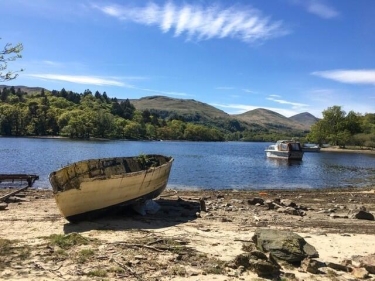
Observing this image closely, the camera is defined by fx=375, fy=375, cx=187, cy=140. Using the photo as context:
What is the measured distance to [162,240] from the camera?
476 inches

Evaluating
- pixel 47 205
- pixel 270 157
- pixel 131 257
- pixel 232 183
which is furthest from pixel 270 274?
pixel 270 157

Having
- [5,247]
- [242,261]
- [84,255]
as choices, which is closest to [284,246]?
[242,261]

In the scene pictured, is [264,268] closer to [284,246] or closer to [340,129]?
[284,246]

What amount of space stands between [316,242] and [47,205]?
13.6m

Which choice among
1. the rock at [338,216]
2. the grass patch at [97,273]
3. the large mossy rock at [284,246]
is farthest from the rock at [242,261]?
the rock at [338,216]

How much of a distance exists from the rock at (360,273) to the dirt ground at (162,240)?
0.18m

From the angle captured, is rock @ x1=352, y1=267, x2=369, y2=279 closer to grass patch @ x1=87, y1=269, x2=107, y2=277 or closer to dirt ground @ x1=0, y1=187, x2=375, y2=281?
dirt ground @ x1=0, y1=187, x2=375, y2=281

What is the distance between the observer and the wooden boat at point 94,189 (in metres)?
14.8

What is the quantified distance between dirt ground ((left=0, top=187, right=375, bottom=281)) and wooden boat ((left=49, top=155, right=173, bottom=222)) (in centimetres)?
60

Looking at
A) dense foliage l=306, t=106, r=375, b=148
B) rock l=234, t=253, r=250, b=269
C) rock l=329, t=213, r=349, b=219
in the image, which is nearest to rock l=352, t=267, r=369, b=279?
rock l=234, t=253, r=250, b=269

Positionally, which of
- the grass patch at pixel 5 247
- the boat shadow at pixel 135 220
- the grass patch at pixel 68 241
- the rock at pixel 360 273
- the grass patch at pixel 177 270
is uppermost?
the rock at pixel 360 273

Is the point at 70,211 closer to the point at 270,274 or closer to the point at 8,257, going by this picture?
the point at 8,257

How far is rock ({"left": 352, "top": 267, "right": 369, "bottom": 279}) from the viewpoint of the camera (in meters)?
9.59

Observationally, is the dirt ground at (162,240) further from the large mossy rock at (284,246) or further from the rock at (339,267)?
the large mossy rock at (284,246)
